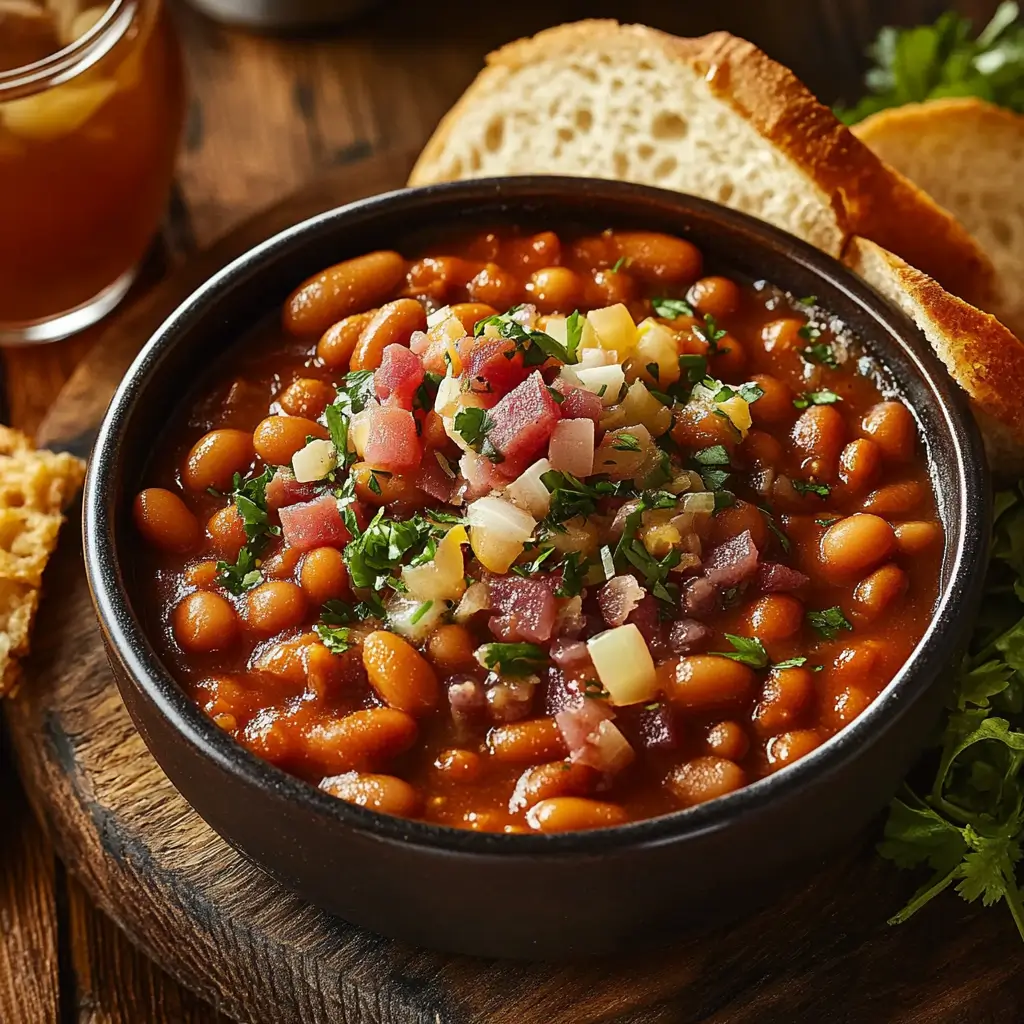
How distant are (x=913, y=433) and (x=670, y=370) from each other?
582mm

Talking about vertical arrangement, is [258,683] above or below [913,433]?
below

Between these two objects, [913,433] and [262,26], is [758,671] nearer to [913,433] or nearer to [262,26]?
[913,433]

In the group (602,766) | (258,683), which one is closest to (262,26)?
(258,683)

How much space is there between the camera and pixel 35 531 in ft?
12.3

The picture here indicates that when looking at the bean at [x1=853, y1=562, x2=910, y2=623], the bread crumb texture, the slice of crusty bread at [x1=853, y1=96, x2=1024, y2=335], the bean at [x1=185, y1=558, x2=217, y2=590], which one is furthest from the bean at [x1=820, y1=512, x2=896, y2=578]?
the bread crumb texture

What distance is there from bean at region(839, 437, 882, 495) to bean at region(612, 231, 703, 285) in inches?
26.6

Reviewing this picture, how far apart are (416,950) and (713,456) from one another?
4.01 feet

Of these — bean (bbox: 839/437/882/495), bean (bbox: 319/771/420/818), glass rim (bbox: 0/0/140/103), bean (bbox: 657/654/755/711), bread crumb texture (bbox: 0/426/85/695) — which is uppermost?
glass rim (bbox: 0/0/140/103)

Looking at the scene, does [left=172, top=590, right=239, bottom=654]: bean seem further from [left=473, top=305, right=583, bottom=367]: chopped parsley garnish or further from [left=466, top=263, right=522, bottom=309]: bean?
[left=466, top=263, right=522, bottom=309]: bean

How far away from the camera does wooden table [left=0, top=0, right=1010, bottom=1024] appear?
196 inches

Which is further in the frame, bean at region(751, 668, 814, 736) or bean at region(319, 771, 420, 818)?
bean at region(751, 668, 814, 736)

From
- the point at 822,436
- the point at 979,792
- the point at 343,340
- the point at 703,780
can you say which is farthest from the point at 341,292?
the point at 979,792

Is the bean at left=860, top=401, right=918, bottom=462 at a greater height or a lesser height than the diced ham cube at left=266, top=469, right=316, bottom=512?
greater

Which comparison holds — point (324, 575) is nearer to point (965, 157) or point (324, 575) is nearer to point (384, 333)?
point (384, 333)
